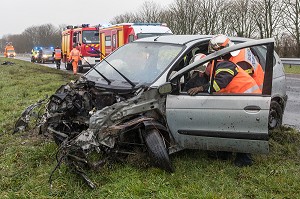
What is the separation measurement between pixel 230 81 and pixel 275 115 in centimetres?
135

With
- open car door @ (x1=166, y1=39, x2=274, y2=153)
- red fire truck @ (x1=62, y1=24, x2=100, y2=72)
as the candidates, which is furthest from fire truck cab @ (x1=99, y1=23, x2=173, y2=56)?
open car door @ (x1=166, y1=39, x2=274, y2=153)

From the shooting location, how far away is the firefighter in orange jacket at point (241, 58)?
14.7ft

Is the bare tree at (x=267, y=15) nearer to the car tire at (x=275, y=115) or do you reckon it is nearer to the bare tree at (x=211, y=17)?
the bare tree at (x=211, y=17)

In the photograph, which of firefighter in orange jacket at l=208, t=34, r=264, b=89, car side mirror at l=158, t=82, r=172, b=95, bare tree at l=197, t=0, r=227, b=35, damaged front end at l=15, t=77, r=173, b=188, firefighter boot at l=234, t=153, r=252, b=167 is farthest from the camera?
bare tree at l=197, t=0, r=227, b=35

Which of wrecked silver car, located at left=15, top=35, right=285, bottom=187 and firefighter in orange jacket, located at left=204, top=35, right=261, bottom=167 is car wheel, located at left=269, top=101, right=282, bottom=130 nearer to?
firefighter in orange jacket, located at left=204, top=35, right=261, bottom=167

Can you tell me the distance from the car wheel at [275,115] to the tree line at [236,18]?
2064 cm

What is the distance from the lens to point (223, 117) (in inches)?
156

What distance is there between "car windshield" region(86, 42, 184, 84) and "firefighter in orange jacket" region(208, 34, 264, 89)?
0.45 metres

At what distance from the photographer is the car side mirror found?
412cm

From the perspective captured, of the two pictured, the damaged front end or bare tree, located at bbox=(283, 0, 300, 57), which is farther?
bare tree, located at bbox=(283, 0, 300, 57)

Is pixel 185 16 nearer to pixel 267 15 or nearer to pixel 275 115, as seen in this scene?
pixel 267 15

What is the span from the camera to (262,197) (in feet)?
11.4

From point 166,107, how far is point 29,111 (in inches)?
83.2

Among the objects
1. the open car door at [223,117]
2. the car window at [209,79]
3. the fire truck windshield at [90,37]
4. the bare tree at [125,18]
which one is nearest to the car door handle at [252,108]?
the open car door at [223,117]
